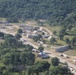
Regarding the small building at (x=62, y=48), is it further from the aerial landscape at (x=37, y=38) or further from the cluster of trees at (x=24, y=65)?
the cluster of trees at (x=24, y=65)

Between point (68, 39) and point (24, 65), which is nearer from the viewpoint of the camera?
point (24, 65)

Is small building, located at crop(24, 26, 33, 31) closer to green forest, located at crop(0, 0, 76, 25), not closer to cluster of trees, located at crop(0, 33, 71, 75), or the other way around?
green forest, located at crop(0, 0, 76, 25)

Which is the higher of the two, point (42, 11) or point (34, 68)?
point (42, 11)

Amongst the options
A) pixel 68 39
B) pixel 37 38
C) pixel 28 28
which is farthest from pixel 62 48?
pixel 28 28

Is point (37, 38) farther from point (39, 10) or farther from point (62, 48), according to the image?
point (39, 10)

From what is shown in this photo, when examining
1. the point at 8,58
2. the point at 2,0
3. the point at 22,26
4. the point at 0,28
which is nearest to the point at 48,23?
the point at 22,26

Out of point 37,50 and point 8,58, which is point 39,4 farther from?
point 8,58

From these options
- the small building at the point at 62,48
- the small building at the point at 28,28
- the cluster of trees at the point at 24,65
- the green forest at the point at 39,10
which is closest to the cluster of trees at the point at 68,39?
the small building at the point at 62,48

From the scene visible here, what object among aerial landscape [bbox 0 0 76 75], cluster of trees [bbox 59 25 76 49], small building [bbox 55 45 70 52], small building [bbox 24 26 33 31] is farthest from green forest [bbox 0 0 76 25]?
small building [bbox 55 45 70 52]
